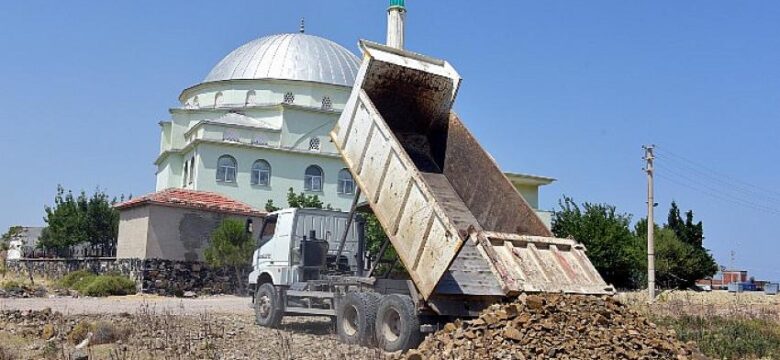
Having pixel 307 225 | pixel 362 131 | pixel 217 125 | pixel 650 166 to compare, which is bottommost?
pixel 307 225

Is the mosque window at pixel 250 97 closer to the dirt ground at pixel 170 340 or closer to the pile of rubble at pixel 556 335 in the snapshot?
the dirt ground at pixel 170 340

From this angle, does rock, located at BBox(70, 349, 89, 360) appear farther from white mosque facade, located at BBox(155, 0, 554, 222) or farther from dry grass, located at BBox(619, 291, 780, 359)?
white mosque facade, located at BBox(155, 0, 554, 222)

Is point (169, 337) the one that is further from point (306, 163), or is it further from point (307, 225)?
point (306, 163)

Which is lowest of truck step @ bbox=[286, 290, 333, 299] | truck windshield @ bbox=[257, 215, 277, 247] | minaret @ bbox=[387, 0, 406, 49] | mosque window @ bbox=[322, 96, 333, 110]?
truck step @ bbox=[286, 290, 333, 299]

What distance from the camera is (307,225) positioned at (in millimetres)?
14219

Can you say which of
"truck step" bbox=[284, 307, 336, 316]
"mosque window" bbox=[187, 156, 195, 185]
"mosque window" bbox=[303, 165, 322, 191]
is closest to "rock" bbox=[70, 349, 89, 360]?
"truck step" bbox=[284, 307, 336, 316]

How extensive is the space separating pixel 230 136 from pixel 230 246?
20.4 meters

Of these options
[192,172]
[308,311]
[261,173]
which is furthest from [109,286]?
[192,172]

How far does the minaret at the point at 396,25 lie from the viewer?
51.0 ft

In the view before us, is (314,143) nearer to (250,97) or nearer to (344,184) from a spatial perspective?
(344,184)

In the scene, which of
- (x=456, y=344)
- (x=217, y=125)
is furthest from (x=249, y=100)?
(x=456, y=344)

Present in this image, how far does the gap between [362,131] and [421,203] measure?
2.32 m

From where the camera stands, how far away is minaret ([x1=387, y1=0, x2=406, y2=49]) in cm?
1554

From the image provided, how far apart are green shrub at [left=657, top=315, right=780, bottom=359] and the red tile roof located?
57.7 ft
